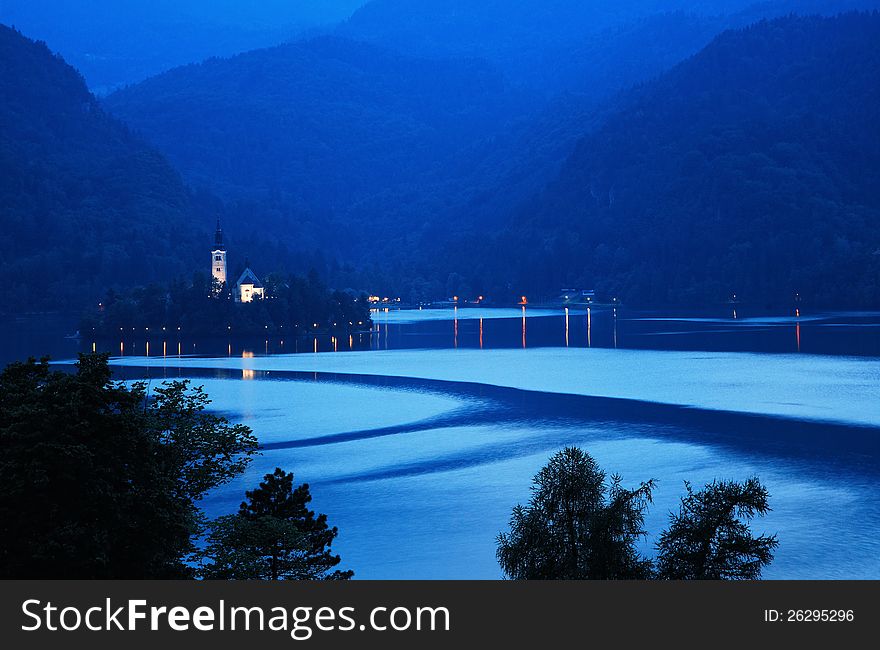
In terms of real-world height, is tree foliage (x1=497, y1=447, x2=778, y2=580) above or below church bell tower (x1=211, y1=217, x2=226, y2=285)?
below

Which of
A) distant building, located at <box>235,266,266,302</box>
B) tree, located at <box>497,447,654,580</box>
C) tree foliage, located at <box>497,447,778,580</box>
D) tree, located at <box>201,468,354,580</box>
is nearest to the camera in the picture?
tree, located at <box>201,468,354,580</box>

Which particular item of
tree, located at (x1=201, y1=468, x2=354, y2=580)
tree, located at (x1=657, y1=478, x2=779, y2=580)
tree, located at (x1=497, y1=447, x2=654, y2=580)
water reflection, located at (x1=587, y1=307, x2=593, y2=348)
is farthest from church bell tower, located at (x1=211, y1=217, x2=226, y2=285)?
tree, located at (x1=657, y1=478, x2=779, y2=580)

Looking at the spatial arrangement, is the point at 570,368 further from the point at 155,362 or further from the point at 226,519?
the point at 226,519

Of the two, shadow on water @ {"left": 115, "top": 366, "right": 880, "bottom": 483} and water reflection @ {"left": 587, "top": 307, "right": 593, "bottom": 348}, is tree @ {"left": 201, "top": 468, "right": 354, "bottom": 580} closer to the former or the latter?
shadow on water @ {"left": 115, "top": 366, "right": 880, "bottom": 483}

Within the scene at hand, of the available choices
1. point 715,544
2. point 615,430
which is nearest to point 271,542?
point 715,544

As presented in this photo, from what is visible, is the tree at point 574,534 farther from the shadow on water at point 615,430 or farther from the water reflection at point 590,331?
the water reflection at point 590,331

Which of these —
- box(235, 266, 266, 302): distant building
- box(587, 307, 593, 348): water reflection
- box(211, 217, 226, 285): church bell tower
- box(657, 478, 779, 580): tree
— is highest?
box(211, 217, 226, 285): church bell tower

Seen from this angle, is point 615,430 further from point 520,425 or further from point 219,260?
point 219,260
